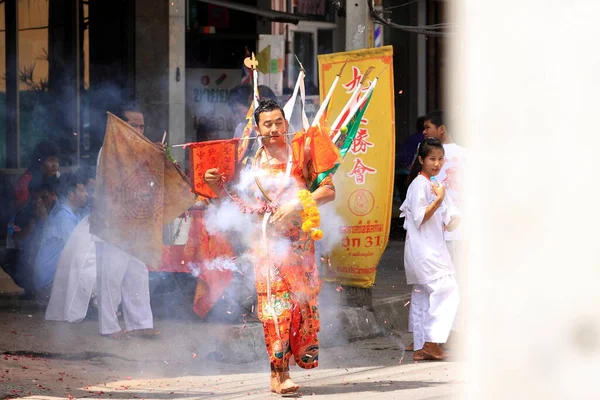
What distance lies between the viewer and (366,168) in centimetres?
747

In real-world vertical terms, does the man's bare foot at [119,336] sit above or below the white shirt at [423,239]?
below

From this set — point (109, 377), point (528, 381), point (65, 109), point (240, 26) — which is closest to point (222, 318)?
point (109, 377)

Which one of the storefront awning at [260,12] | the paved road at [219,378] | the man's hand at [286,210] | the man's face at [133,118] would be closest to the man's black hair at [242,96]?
the storefront awning at [260,12]

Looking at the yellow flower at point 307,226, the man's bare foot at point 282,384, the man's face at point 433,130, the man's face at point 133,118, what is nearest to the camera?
the yellow flower at point 307,226

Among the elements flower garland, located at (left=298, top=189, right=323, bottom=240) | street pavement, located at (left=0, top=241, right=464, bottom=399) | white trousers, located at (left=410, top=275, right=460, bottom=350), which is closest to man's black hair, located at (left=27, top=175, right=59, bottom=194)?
street pavement, located at (left=0, top=241, right=464, bottom=399)

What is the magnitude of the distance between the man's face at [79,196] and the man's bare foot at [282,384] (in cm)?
308

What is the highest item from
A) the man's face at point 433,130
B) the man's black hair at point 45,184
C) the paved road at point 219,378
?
the man's face at point 433,130

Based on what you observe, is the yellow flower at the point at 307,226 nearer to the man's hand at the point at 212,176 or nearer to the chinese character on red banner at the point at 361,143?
the man's hand at the point at 212,176

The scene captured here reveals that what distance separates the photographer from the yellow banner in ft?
24.2

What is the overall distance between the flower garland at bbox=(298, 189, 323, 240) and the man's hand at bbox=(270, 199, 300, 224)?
0.04 m

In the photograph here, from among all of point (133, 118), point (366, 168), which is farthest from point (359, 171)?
point (133, 118)

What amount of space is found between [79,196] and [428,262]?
9.46 ft

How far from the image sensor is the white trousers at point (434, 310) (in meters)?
6.98

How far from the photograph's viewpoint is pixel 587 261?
1.52 metres
